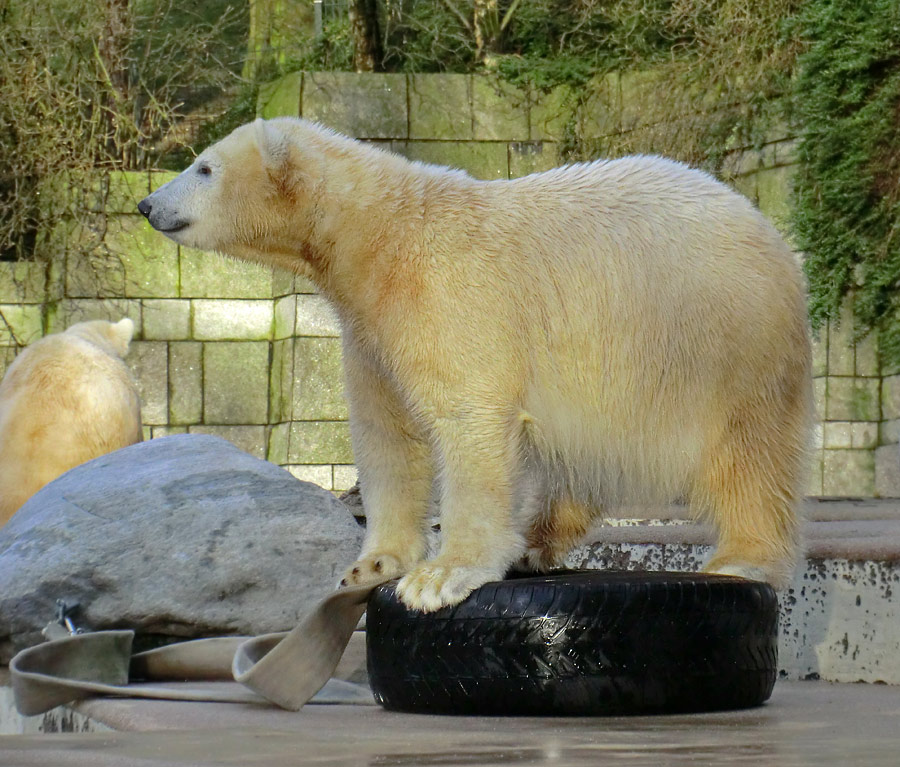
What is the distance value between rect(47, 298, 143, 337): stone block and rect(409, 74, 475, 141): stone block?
8.19 ft

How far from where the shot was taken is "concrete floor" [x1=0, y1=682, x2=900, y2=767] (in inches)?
81.7

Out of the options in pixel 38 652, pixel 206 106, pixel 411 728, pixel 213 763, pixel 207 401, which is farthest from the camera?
pixel 206 106

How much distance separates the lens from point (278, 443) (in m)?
10.1

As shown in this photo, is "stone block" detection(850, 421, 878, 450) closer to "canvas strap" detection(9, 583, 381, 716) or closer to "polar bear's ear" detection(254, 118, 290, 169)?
"canvas strap" detection(9, 583, 381, 716)

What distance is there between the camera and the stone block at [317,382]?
9.90m

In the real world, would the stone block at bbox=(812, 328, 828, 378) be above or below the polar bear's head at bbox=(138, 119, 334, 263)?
below

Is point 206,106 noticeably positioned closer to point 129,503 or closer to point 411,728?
point 129,503

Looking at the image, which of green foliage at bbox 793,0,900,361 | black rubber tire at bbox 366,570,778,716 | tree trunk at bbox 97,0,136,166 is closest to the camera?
black rubber tire at bbox 366,570,778,716

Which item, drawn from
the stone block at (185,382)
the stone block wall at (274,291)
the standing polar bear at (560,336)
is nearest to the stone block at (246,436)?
the stone block wall at (274,291)

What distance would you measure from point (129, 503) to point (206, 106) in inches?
344

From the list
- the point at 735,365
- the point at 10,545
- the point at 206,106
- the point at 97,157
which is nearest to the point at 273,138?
the point at 735,365

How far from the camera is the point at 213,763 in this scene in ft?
6.69

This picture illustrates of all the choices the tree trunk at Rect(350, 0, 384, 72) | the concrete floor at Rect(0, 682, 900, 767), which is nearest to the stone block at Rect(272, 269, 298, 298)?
the tree trunk at Rect(350, 0, 384, 72)

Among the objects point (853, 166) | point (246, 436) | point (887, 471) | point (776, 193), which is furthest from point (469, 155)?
point (887, 471)
